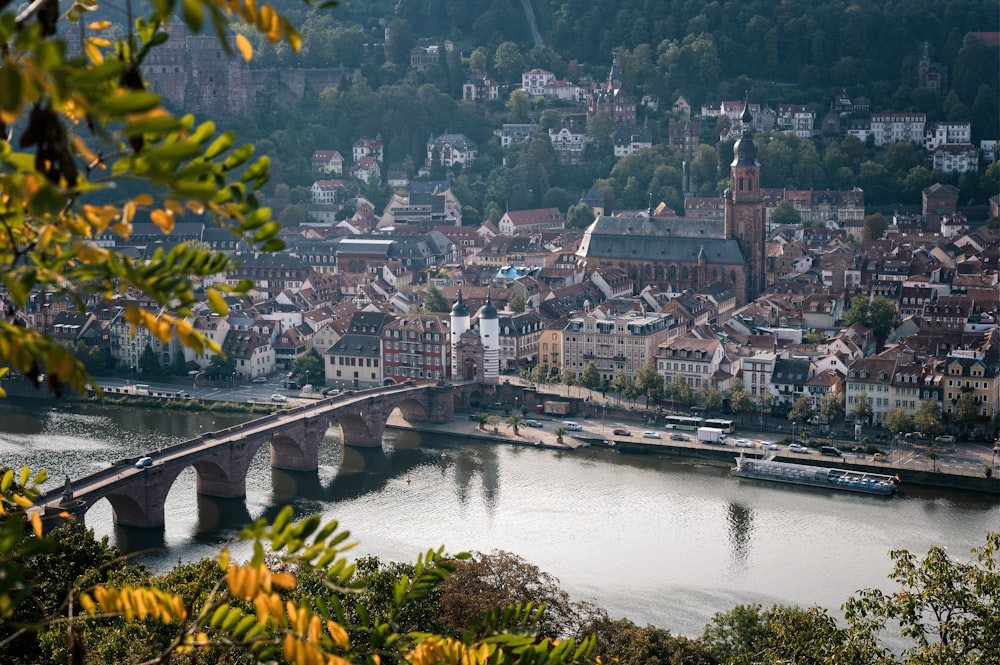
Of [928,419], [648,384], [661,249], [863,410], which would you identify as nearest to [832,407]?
[863,410]

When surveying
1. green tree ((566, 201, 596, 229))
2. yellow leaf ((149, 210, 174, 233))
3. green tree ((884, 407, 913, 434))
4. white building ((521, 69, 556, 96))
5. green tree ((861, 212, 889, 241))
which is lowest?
green tree ((884, 407, 913, 434))

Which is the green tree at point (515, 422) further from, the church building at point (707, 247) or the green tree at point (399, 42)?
the green tree at point (399, 42)

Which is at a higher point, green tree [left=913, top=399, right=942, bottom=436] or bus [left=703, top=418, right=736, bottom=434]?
green tree [left=913, top=399, right=942, bottom=436]

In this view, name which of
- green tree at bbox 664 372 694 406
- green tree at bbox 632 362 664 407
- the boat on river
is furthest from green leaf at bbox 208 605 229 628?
green tree at bbox 632 362 664 407

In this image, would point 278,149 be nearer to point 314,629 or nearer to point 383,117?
point 383,117

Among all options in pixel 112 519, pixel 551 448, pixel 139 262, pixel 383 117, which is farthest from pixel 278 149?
pixel 139 262

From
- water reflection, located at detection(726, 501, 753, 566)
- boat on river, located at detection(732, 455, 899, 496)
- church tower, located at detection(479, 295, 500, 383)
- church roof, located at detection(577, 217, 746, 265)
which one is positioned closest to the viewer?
water reflection, located at detection(726, 501, 753, 566)

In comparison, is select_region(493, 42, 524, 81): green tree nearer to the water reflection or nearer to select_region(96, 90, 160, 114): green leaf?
the water reflection
